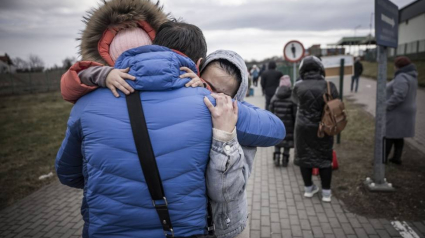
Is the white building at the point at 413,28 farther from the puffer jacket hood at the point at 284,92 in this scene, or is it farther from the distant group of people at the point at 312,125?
the distant group of people at the point at 312,125

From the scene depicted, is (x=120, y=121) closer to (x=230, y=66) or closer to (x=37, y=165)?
(x=230, y=66)

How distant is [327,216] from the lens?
3785 mm

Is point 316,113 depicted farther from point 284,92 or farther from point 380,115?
point 284,92

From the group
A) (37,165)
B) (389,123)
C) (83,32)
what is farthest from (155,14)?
(37,165)

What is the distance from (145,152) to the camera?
42.4 inches

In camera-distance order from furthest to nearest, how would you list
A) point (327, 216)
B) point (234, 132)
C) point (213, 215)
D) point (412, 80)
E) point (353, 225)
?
point (412, 80), point (327, 216), point (353, 225), point (213, 215), point (234, 132)

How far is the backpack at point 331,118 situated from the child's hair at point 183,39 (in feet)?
9.34

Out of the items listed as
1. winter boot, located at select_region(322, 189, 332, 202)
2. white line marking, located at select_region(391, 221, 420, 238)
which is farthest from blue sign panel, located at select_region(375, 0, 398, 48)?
white line marking, located at select_region(391, 221, 420, 238)

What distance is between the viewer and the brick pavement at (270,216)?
3.46 metres

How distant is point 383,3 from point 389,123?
2243mm

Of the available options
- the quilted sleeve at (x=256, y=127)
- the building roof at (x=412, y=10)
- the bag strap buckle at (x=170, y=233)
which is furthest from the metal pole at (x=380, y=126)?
the building roof at (x=412, y=10)

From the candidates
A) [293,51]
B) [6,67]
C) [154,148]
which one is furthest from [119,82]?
[6,67]

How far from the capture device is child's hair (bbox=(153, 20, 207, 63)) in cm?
134

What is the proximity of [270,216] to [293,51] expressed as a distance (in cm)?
615
